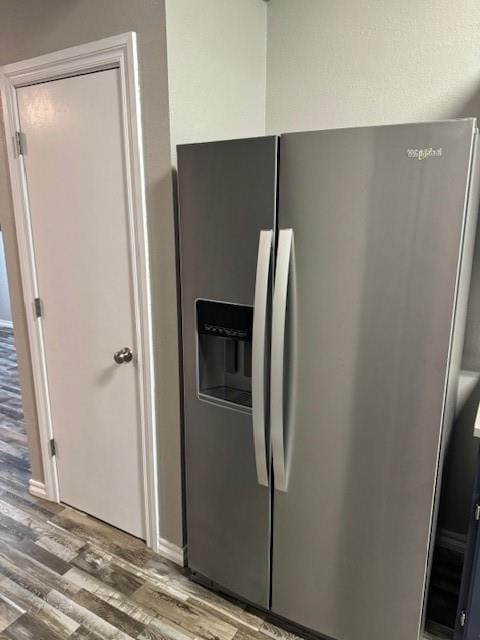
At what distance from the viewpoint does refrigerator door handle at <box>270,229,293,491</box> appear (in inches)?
→ 51.1

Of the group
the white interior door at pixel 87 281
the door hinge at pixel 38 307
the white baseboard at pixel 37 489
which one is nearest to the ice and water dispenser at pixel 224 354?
the white interior door at pixel 87 281

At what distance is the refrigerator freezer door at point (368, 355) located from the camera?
114 centimetres

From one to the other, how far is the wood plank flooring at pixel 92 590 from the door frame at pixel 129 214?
0.21 metres

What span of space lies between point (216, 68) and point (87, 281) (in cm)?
107

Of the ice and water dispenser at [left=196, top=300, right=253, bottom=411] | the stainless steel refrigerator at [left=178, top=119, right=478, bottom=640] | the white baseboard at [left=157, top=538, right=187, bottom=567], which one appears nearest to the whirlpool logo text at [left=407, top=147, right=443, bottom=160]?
the stainless steel refrigerator at [left=178, top=119, right=478, bottom=640]

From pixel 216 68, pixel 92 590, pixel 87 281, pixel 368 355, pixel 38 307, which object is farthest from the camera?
pixel 38 307

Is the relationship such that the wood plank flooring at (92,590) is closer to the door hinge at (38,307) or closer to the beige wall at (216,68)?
the door hinge at (38,307)

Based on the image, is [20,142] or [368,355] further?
[20,142]

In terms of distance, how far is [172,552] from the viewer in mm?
1999

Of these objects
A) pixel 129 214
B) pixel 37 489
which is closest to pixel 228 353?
pixel 129 214

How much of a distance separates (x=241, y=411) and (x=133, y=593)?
1.02m

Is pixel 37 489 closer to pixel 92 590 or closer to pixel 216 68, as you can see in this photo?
pixel 92 590

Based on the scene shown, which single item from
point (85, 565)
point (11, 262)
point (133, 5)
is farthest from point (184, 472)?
point (133, 5)

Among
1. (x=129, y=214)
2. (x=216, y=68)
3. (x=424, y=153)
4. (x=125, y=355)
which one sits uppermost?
(x=216, y=68)
